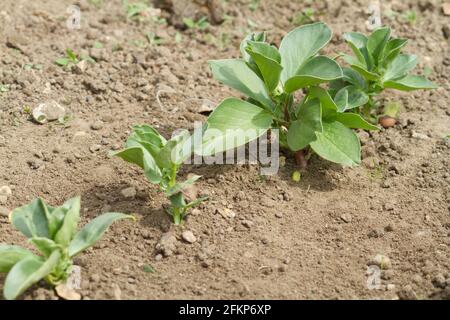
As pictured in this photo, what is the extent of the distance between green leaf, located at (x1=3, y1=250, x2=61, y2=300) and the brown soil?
0.68 ft

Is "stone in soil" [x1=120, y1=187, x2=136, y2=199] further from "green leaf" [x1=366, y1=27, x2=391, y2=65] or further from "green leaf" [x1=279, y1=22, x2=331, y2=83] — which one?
"green leaf" [x1=366, y1=27, x2=391, y2=65]

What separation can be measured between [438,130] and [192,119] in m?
1.29

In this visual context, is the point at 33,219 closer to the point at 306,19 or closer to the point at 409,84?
the point at 409,84

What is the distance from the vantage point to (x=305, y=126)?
10.7ft

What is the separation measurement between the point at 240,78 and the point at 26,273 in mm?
1382

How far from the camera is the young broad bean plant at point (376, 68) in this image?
349 cm

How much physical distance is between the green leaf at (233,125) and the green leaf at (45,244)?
0.76 metres

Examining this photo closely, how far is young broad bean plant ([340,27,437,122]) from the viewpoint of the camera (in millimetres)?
3488

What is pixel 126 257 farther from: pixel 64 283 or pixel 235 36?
pixel 235 36

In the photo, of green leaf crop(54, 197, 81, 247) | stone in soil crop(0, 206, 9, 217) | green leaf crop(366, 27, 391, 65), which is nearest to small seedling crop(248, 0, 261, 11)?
green leaf crop(366, 27, 391, 65)

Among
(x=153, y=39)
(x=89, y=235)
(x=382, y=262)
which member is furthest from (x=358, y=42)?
(x=89, y=235)

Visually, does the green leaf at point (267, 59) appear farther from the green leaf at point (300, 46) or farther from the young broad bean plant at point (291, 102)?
the green leaf at point (300, 46)

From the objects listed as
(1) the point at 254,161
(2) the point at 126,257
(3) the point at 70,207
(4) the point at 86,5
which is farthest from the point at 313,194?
(4) the point at 86,5

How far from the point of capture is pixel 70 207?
9.17ft
